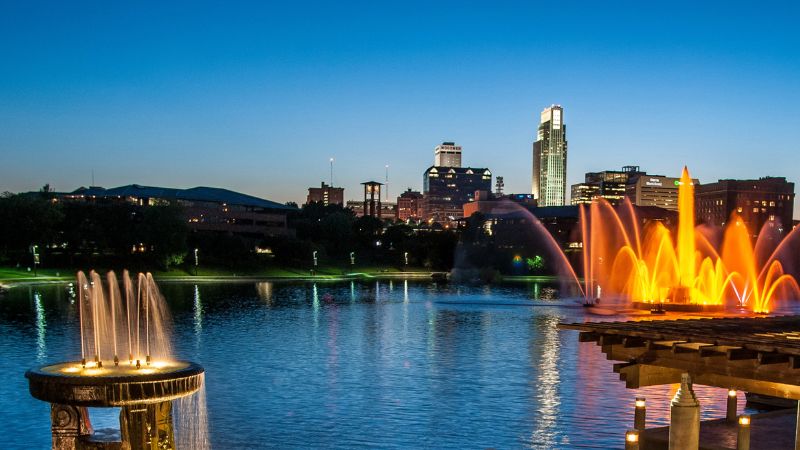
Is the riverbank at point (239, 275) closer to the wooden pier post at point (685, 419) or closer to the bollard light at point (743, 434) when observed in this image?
the bollard light at point (743, 434)

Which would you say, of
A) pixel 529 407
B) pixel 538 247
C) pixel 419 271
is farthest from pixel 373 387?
pixel 538 247

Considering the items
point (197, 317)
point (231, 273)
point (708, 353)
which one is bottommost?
point (197, 317)

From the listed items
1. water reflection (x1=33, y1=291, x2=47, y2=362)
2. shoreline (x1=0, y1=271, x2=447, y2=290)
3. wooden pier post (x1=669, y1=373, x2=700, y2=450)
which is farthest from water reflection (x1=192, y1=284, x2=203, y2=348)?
wooden pier post (x1=669, y1=373, x2=700, y2=450)

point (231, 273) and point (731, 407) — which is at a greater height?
point (231, 273)

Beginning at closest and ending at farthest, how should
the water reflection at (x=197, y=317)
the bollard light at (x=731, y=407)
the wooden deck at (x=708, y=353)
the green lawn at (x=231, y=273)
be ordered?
the wooden deck at (x=708, y=353)
the bollard light at (x=731, y=407)
the water reflection at (x=197, y=317)
the green lawn at (x=231, y=273)

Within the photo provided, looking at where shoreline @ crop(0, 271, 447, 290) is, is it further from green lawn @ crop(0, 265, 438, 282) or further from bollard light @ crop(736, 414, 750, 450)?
bollard light @ crop(736, 414, 750, 450)

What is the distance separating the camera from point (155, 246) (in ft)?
429

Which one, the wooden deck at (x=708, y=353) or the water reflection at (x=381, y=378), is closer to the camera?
the wooden deck at (x=708, y=353)

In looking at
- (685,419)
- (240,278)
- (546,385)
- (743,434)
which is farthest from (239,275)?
(685,419)

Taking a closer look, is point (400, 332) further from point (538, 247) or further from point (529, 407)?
point (538, 247)

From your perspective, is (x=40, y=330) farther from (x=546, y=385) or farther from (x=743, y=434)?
(x=743, y=434)

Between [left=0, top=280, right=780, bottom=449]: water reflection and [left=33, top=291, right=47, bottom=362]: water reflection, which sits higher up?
[left=33, top=291, right=47, bottom=362]: water reflection

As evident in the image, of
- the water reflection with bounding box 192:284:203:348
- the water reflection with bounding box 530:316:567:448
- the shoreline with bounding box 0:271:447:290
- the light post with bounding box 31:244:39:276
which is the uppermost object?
the light post with bounding box 31:244:39:276

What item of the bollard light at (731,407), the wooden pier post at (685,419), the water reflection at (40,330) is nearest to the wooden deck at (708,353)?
the wooden pier post at (685,419)
